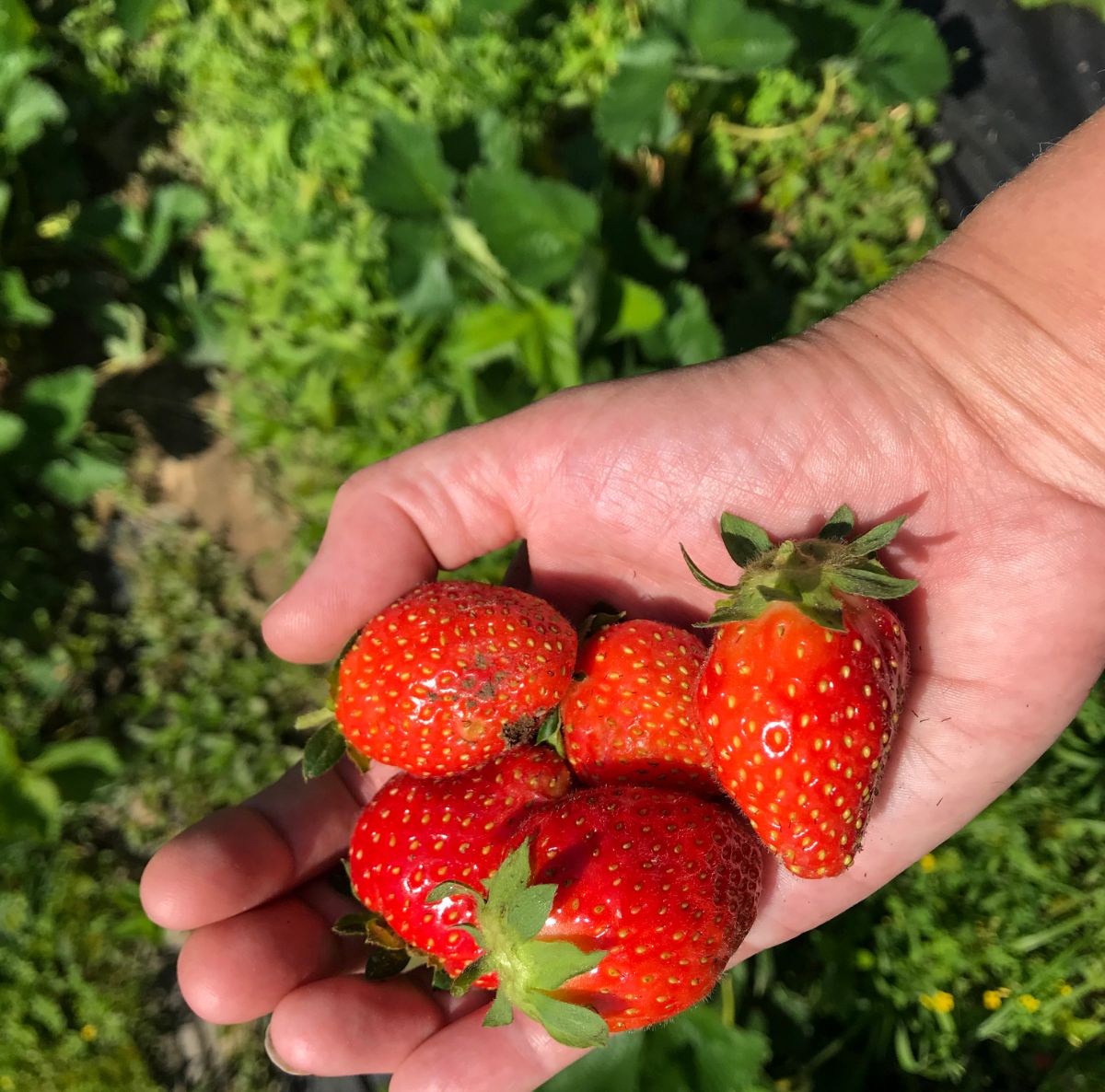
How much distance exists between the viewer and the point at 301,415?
317cm

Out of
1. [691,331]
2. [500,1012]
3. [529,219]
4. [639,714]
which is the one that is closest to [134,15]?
[529,219]

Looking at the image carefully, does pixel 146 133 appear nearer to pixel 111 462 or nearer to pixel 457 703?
pixel 111 462

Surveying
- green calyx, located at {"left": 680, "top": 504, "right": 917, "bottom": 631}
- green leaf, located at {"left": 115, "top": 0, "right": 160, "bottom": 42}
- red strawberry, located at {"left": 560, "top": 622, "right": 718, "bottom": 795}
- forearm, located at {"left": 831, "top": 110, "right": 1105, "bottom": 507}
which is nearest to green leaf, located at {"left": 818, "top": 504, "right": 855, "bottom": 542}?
green calyx, located at {"left": 680, "top": 504, "right": 917, "bottom": 631}

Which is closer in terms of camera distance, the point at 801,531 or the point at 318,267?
the point at 801,531

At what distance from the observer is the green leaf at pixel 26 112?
318 cm

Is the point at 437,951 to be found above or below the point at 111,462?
below

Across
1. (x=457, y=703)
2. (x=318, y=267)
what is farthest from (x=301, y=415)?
(x=457, y=703)

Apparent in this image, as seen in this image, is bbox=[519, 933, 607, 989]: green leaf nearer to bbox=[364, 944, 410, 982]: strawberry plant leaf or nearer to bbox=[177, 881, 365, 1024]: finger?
bbox=[364, 944, 410, 982]: strawberry plant leaf

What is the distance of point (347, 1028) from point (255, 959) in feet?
0.70

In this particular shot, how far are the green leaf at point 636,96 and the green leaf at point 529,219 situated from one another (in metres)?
Answer: 0.27

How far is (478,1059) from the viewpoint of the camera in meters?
1.87

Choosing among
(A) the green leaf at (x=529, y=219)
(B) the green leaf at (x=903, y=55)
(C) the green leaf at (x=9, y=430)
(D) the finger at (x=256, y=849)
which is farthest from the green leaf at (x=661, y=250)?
(C) the green leaf at (x=9, y=430)

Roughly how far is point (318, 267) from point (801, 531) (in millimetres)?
1894

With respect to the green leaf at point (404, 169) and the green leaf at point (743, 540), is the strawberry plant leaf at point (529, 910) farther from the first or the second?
the green leaf at point (404, 169)
